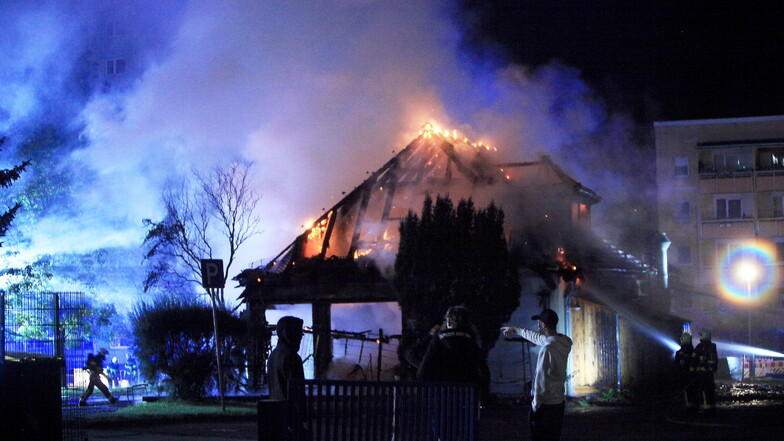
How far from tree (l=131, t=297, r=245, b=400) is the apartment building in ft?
97.4

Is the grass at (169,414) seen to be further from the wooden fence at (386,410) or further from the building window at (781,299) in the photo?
the building window at (781,299)

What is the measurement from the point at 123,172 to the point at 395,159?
556 inches

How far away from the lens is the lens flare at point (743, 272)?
41.4 meters

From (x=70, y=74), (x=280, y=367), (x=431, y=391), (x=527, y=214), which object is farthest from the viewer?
(x=70, y=74)

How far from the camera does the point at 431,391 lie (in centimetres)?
690

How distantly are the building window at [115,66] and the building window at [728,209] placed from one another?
32.7 m

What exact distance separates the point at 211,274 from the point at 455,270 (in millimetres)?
5201

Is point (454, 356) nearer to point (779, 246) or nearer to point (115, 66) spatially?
point (779, 246)

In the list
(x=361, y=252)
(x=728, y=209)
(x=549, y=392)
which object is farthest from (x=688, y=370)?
(x=728, y=209)

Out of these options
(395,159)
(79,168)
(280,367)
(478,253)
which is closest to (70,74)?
(79,168)

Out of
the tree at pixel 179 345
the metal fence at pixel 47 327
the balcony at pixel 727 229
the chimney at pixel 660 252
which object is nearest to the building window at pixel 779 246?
the balcony at pixel 727 229

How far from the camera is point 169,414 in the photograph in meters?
14.3

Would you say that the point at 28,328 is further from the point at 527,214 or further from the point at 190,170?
the point at 190,170

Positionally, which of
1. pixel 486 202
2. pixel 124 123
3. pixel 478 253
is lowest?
pixel 478 253
